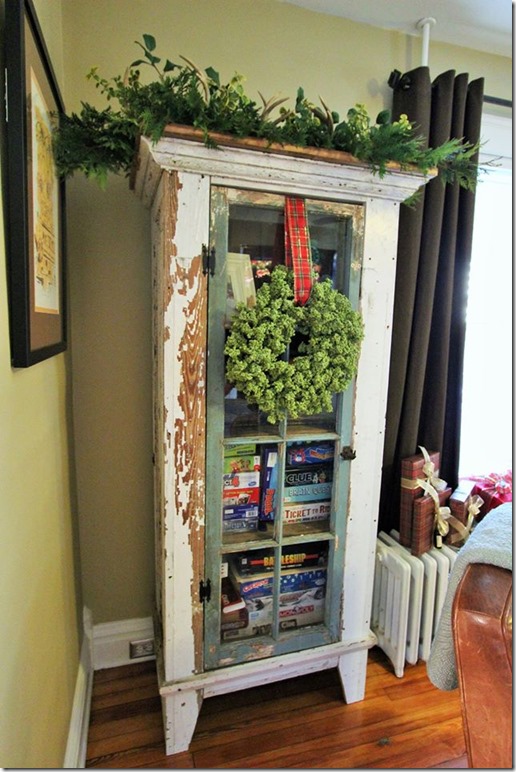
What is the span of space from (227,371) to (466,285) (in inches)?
46.9

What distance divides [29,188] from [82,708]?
1471mm

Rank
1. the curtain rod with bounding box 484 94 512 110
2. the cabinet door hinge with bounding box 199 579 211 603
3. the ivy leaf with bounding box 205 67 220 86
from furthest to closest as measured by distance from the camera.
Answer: the curtain rod with bounding box 484 94 512 110, the cabinet door hinge with bounding box 199 579 211 603, the ivy leaf with bounding box 205 67 220 86

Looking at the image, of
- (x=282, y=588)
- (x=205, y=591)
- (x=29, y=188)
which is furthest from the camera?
(x=282, y=588)

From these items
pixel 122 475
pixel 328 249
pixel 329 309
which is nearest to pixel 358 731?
pixel 122 475

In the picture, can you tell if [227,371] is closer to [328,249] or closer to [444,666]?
[328,249]

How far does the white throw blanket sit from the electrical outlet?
1.20 meters

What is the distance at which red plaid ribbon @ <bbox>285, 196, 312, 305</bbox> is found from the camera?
1089 millimetres

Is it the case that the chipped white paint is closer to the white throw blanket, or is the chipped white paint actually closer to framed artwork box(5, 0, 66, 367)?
framed artwork box(5, 0, 66, 367)

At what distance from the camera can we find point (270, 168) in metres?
1.04

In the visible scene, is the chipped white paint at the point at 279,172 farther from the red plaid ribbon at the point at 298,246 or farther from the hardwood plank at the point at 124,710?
the hardwood plank at the point at 124,710

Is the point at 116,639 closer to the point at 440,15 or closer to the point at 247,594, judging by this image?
the point at 247,594

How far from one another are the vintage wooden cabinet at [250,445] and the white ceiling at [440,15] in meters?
0.84

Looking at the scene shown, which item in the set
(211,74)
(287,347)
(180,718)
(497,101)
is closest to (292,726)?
(180,718)

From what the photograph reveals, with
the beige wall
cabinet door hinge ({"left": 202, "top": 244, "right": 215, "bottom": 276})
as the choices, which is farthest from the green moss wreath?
the beige wall
